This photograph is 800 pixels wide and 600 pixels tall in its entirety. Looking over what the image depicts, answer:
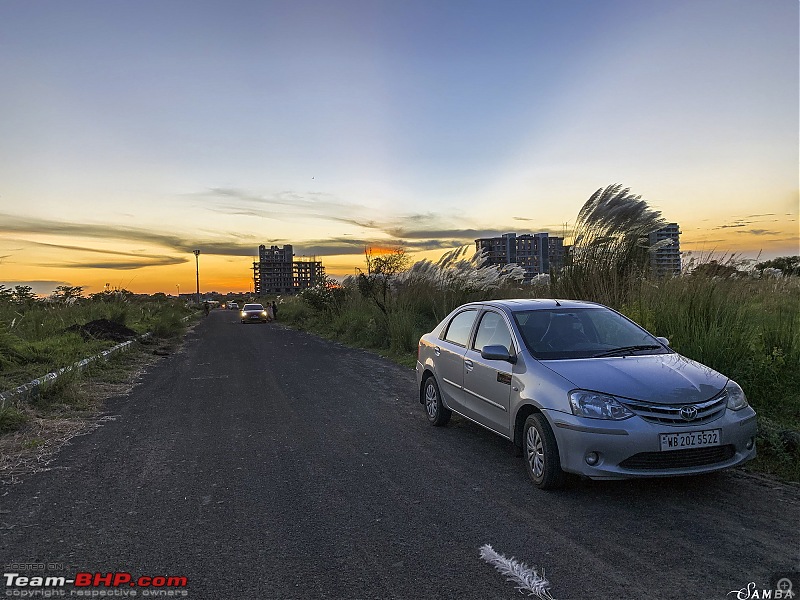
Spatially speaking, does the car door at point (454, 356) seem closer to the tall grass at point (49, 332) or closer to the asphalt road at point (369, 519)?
the asphalt road at point (369, 519)

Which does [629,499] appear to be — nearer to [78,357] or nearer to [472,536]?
[472,536]

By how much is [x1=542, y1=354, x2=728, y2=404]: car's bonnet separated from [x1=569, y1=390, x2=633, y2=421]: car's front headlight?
0.06 m

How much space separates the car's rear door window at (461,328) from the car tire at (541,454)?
189 centimetres

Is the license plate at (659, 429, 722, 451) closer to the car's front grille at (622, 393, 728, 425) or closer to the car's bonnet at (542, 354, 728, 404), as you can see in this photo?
the car's front grille at (622, 393, 728, 425)

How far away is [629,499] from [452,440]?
2.43m

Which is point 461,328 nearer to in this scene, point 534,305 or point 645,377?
point 534,305

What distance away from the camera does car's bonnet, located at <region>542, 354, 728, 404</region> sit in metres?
4.86

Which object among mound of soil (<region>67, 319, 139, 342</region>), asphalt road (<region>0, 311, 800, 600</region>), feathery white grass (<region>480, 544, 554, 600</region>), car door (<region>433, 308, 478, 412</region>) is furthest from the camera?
mound of soil (<region>67, 319, 139, 342</region>)

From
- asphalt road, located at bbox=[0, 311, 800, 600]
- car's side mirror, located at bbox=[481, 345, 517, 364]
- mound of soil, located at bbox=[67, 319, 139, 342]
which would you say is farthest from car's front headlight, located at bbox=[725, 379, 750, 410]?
mound of soil, located at bbox=[67, 319, 139, 342]

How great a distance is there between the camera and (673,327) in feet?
26.0

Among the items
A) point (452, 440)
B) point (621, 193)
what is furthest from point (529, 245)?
point (452, 440)

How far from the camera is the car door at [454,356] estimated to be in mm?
7035

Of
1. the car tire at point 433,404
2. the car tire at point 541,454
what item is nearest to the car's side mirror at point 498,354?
the car tire at point 541,454

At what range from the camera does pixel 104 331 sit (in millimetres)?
19188
